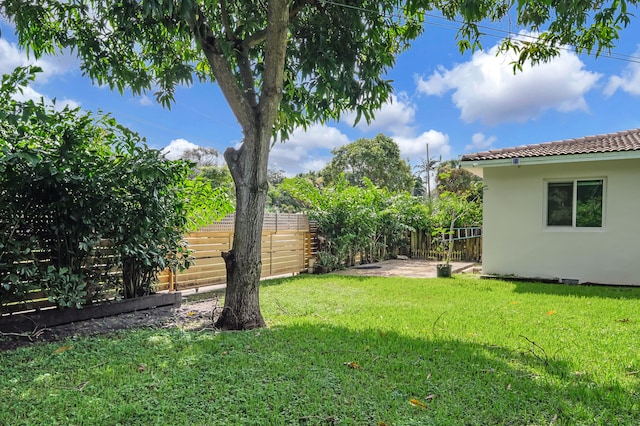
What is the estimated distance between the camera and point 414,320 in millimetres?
5406

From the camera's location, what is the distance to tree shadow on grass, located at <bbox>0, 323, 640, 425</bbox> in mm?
2598

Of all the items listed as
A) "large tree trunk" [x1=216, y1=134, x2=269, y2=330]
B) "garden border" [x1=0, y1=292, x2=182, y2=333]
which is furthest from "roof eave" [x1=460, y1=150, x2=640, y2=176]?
"garden border" [x1=0, y1=292, x2=182, y2=333]

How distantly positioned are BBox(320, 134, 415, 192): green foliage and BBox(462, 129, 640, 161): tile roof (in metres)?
17.6

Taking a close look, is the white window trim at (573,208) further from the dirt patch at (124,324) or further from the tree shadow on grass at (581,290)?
the dirt patch at (124,324)

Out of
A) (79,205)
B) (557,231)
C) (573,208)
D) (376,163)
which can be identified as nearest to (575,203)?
(573,208)

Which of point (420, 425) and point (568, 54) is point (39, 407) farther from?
point (568, 54)

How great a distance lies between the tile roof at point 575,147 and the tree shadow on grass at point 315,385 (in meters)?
6.35

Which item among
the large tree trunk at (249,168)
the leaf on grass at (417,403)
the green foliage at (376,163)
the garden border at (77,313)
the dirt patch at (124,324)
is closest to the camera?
the leaf on grass at (417,403)

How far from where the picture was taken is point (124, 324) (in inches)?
209

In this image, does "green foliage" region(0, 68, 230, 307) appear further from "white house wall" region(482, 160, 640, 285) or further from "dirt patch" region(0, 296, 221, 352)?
"white house wall" region(482, 160, 640, 285)

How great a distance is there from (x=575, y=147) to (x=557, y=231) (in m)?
2.06

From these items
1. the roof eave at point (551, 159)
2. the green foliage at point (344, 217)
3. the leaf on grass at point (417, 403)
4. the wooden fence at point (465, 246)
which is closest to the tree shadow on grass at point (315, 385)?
the leaf on grass at point (417, 403)

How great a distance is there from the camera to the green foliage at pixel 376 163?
1110 inches

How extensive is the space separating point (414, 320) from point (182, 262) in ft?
13.2
